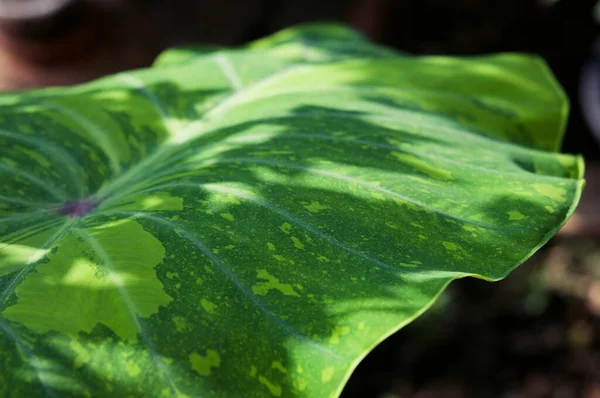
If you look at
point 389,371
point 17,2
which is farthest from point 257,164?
point 389,371

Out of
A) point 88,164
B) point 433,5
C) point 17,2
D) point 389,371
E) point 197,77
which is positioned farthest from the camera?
point 433,5

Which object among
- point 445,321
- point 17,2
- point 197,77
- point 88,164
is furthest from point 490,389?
point 17,2

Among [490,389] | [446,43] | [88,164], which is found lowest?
[490,389]

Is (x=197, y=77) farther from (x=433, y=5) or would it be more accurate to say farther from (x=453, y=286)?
(x=433, y=5)

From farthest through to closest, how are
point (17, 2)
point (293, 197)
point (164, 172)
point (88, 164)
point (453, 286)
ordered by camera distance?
point (453, 286)
point (17, 2)
point (88, 164)
point (164, 172)
point (293, 197)

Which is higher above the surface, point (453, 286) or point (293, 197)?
point (293, 197)

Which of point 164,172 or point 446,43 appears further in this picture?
point 446,43

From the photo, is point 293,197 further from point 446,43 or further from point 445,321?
point 446,43
